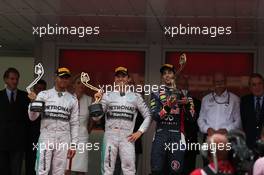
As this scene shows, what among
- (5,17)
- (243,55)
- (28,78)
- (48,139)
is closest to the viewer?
(48,139)

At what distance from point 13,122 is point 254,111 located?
3.27 meters

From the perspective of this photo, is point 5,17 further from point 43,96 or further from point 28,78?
point 28,78

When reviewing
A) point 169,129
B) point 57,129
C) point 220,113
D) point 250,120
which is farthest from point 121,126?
point 250,120

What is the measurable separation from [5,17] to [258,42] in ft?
14.0

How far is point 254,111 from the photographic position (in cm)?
796

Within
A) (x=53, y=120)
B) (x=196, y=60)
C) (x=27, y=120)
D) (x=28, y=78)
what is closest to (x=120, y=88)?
(x=53, y=120)

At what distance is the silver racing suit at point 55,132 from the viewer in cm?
724

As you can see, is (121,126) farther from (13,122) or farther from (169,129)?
(13,122)

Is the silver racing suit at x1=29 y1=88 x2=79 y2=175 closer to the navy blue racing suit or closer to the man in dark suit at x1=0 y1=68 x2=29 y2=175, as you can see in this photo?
the navy blue racing suit

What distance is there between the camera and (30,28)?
400 inches

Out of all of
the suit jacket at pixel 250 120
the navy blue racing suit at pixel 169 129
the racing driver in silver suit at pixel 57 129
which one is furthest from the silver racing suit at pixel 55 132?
the suit jacket at pixel 250 120

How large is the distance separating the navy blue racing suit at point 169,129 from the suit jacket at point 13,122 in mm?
2209

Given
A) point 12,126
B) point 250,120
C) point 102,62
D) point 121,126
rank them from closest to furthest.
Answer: point 121,126, point 250,120, point 12,126, point 102,62

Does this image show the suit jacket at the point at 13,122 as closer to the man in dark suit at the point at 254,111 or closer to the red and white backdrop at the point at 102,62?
the red and white backdrop at the point at 102,62
